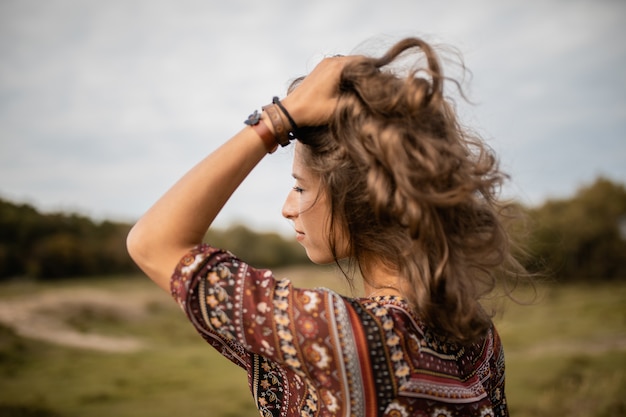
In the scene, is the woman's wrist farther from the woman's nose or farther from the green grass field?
the green grass field

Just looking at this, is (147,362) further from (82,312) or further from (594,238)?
(594,238)

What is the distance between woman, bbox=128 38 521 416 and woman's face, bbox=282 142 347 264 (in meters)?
0.01

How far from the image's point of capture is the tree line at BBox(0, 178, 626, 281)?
32.3 feet

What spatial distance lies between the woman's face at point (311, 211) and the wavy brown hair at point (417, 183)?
0.27ft

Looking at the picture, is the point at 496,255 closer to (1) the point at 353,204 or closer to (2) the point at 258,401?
(1) the point at 353,204

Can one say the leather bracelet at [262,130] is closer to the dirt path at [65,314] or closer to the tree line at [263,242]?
the tree line at [263,242]

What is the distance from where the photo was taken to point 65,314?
15930mm

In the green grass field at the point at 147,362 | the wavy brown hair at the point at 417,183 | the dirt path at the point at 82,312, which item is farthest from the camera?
the dirt path at the point at 82,312

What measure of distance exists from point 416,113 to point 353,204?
0.41 metres

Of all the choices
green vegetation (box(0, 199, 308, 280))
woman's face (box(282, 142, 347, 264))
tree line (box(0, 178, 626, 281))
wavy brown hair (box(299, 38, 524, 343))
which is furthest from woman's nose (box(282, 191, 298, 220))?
green vegetation (box(0, 199, 308, 280))

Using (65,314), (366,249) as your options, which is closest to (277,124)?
(366,249)

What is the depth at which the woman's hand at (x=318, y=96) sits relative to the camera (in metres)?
1.52

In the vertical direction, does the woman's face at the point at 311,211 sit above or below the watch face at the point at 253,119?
below

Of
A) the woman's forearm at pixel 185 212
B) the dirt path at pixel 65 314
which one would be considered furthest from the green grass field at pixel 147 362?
the woman's forearm at pixel 185 212
